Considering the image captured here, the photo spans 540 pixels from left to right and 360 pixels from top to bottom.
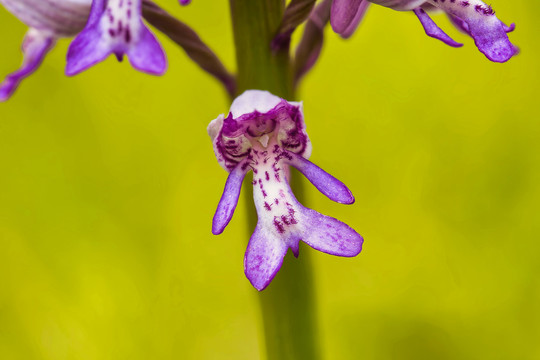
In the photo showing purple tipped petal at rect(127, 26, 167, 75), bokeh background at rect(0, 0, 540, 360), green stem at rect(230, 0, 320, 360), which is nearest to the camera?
purple tipped petal at rect(127, 26, 167, 75)

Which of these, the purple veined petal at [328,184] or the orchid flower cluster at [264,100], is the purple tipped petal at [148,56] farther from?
the purple veined petal at [328,184]

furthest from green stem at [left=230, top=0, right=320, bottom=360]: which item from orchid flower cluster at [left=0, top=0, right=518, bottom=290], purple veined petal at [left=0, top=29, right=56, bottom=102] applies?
purple veined petal at [left=0, top=29, right=56, bottom=102]

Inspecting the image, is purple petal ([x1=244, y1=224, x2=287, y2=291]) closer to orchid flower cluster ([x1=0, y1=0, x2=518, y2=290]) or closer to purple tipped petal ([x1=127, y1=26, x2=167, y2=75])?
orchid flower cluster ([x1=0, y1=0, x2=518, y2=290])

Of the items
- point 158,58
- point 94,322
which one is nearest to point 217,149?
point 158,58

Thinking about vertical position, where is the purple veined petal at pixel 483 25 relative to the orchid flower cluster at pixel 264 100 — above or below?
above

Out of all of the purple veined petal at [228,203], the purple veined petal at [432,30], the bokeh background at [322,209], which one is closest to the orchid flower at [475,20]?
the purple veined petal at [432,30]

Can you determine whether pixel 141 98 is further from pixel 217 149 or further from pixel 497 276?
pixel 217 149
